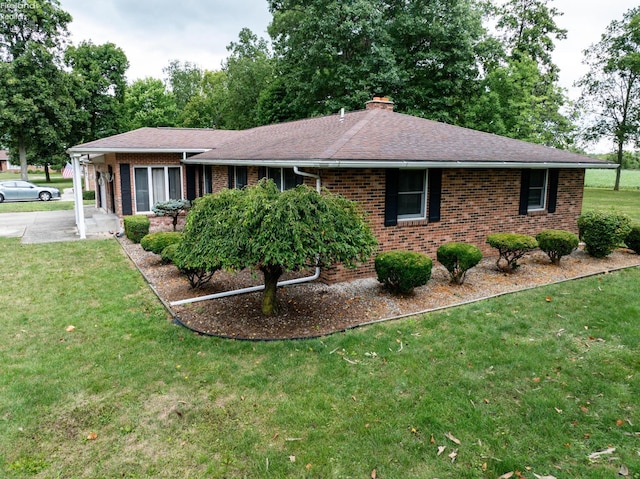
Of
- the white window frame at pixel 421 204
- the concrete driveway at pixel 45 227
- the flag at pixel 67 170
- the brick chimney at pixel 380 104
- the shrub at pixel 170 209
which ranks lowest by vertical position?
the concrete driveway at pixel 45 227

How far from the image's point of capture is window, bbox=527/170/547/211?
11578mm

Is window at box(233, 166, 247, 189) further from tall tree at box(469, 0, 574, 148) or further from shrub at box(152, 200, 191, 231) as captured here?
tall tree at box(469, 0, 574, 148)

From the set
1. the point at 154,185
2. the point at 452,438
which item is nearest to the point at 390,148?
the point at 452,438

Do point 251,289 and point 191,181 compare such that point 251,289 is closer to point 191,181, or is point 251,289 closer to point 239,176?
point 239,176

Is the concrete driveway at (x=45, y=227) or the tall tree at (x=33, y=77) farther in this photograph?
the tall tree at (x=33, y=77)

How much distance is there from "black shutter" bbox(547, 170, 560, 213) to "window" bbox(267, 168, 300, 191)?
6741 millimetres

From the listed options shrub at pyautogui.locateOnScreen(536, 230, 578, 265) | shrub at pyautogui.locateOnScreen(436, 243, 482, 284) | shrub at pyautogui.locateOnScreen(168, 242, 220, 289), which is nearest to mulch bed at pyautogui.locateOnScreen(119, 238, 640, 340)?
shrub at pyautogui.locateOnScreen(436, 243, 482, 284)

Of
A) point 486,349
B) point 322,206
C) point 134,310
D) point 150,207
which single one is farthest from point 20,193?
point 486,349

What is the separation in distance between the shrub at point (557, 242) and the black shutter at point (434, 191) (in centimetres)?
243

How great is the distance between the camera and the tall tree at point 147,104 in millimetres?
42794

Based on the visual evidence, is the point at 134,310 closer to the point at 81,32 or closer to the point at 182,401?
the point at 182,401

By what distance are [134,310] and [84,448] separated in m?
3.54

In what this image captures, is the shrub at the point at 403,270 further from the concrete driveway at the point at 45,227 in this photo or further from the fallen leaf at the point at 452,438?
the concrete driveway at the point at 45,227

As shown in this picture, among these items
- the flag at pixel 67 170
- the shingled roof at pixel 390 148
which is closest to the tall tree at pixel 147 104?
the flag at pixel 67 170
